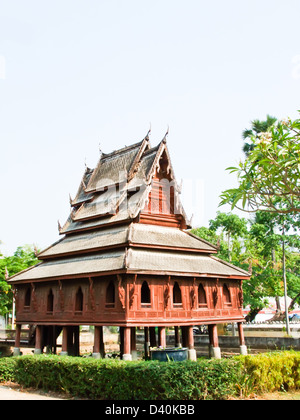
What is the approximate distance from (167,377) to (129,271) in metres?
7.62

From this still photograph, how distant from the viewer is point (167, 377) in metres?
12.4

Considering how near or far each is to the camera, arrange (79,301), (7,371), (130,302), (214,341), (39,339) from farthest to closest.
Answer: (39,339) → (214,341) → (79,301) → (130,302) → (7,371)

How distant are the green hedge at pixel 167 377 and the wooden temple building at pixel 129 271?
4.35 meters

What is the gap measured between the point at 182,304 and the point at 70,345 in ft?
27.1

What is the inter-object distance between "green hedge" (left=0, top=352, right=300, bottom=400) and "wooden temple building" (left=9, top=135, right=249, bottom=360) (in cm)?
435

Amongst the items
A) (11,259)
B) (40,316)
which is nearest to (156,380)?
(40,316)

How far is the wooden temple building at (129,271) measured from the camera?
20688 mm

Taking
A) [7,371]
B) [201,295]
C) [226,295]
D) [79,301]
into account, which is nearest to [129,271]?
[79,301]

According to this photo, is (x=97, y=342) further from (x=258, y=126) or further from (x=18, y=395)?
(x=258, y=126)

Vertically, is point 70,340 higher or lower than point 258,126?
lower

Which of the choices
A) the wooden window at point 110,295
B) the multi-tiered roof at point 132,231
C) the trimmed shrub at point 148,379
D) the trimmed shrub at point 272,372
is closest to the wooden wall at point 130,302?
the wooden window at point 110,295

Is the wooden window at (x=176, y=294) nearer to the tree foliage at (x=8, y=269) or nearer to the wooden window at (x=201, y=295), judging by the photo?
the wooden window at (x=201, y=295)
